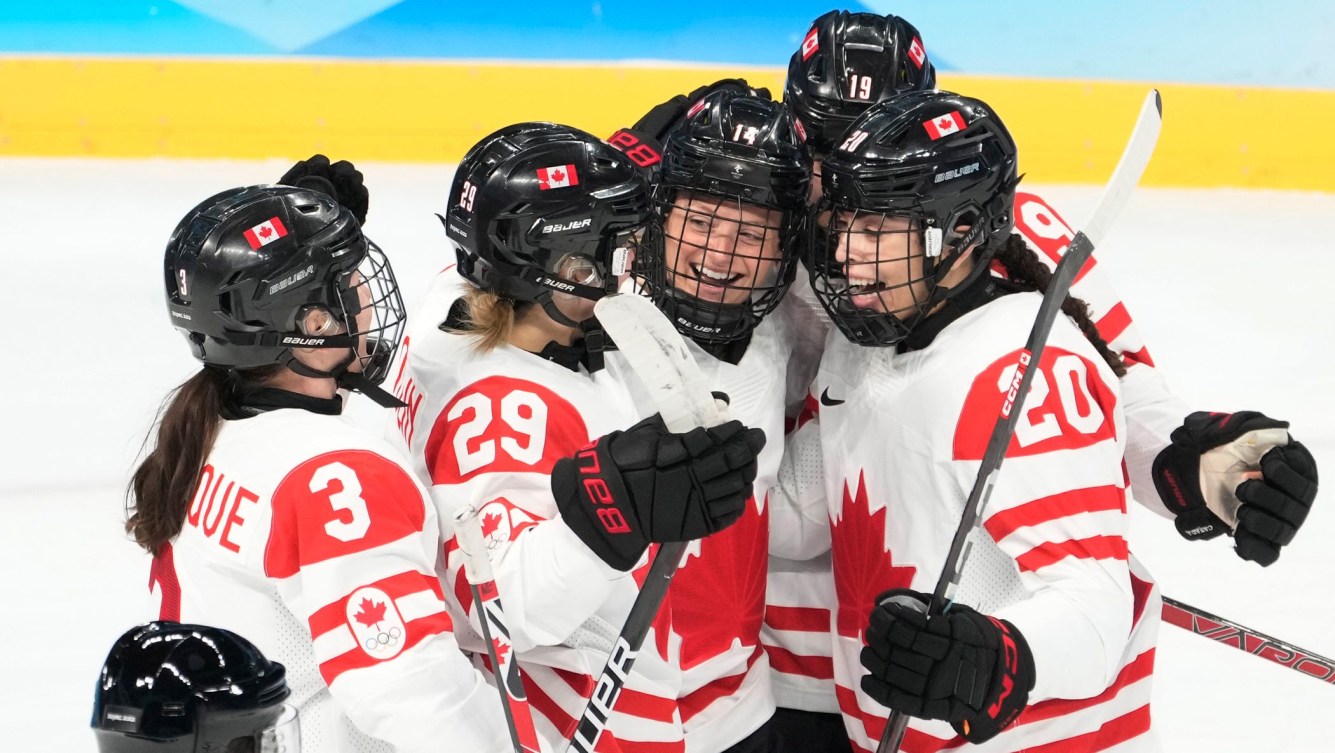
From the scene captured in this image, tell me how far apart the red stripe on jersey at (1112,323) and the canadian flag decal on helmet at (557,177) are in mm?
874

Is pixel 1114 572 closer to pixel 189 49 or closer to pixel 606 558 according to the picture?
pixel 606 558

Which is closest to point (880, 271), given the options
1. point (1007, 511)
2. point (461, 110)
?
point (1007, 511)

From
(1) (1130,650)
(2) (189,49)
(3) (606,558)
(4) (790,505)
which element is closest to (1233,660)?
(1) (1130,650)

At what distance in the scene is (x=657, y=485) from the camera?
63.2 inches

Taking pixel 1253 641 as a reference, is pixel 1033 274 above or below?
above

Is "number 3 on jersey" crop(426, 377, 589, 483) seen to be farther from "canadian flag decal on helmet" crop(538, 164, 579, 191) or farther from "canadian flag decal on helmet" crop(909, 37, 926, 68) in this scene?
"canadian flag decal on helmet" crop(909, 37, 926, 68)

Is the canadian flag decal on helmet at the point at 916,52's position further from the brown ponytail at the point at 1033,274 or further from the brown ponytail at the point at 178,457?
the brown ponytail at the point at 178,457

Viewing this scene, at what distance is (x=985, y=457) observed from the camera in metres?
1.69

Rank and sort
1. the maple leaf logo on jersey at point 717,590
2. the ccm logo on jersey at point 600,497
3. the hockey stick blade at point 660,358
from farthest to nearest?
1. the maple leaf logo on jersey at point 717,590
2. the ccm logo on jersey at point 600,497
3. the hockey stick blade at point 660,358

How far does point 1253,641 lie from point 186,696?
173cm

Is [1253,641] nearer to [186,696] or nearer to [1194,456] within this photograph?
[1194,456]

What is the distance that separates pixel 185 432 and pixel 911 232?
0.90m

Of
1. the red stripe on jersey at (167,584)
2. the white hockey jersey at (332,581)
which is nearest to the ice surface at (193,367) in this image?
the red stripe on jersey at (167,584)

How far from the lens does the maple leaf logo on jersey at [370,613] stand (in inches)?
60.1
